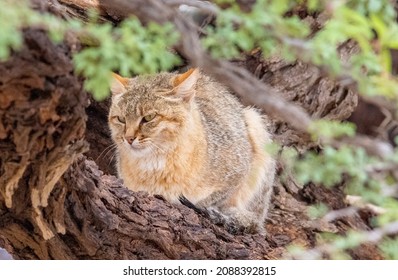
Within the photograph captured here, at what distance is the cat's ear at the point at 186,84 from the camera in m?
2.28

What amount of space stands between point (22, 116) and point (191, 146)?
922 mm

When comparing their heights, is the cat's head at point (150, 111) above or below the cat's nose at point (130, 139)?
above

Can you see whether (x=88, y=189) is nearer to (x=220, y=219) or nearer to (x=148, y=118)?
(x=148, y=118)

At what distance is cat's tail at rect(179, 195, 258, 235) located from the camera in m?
2.35

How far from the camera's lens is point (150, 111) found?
2285 millimetres

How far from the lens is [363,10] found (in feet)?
5.19

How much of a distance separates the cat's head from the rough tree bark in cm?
15

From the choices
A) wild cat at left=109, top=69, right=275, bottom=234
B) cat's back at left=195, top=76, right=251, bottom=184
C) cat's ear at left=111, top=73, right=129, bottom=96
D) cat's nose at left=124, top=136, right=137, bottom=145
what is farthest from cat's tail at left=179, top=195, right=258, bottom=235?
cat's ear at left=111, top=73, right=129, bottom=96

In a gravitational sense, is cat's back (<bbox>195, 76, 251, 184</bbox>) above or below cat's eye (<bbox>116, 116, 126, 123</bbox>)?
below

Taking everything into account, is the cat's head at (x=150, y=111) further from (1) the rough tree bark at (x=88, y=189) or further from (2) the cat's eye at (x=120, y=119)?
(1) the rough tree bark at (x=88, y=189)

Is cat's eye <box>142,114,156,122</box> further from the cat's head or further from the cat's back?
the cat's back

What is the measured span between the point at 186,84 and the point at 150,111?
0.14 m

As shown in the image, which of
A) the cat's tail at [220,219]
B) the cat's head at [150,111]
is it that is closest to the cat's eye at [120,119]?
the cat's head at [150,111]
